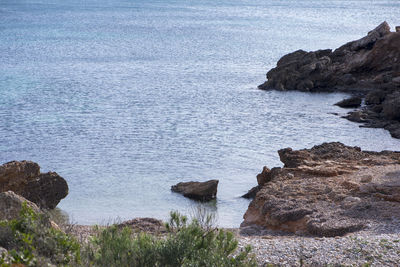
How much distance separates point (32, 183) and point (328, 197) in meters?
7.79

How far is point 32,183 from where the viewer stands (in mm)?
15125

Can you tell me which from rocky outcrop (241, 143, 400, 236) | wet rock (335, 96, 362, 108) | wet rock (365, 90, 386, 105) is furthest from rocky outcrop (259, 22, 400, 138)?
rocky outcrop (241, 143, 400, 236)

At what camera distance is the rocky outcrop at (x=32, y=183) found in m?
14.7

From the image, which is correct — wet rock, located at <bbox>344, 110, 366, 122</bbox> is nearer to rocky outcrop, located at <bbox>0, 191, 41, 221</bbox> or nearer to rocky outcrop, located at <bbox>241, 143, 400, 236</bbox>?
rocky outcrop, located at <bbox>241, 143, 400, 236</bbox>

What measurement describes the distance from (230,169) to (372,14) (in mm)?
90655

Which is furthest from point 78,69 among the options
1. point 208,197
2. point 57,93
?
point 208,197

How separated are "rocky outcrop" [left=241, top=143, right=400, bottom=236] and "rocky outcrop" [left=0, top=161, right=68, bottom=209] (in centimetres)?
562

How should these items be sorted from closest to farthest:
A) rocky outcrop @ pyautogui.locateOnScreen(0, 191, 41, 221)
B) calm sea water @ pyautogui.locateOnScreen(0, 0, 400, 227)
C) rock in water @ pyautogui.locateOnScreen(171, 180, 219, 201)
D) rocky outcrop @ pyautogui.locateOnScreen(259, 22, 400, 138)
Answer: rocky outcrop @ pyautogui.locateOnScreen(0, 191, 41, 221) → rock in water @ pyautogui.locateOnScreen(171, 180, 219, 201) → calm sea water @ pyautogui.locateOnScreen(0, 0, 400, 227) → rocky outcrop @ pyautogui.locateOnScreen(259, 22, 400, 138)

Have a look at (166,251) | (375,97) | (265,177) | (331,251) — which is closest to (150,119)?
(375,97)

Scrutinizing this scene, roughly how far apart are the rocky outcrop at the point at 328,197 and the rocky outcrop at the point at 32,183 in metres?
5.62

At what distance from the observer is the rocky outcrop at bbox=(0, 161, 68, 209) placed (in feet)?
→ 48.3

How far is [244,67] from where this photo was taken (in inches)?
1799

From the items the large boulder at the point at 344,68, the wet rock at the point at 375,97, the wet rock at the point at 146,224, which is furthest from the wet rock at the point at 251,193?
the large boulder at the point at 344,68

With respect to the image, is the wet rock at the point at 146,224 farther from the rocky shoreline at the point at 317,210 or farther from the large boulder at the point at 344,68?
the large boulder at the point at 344,68
